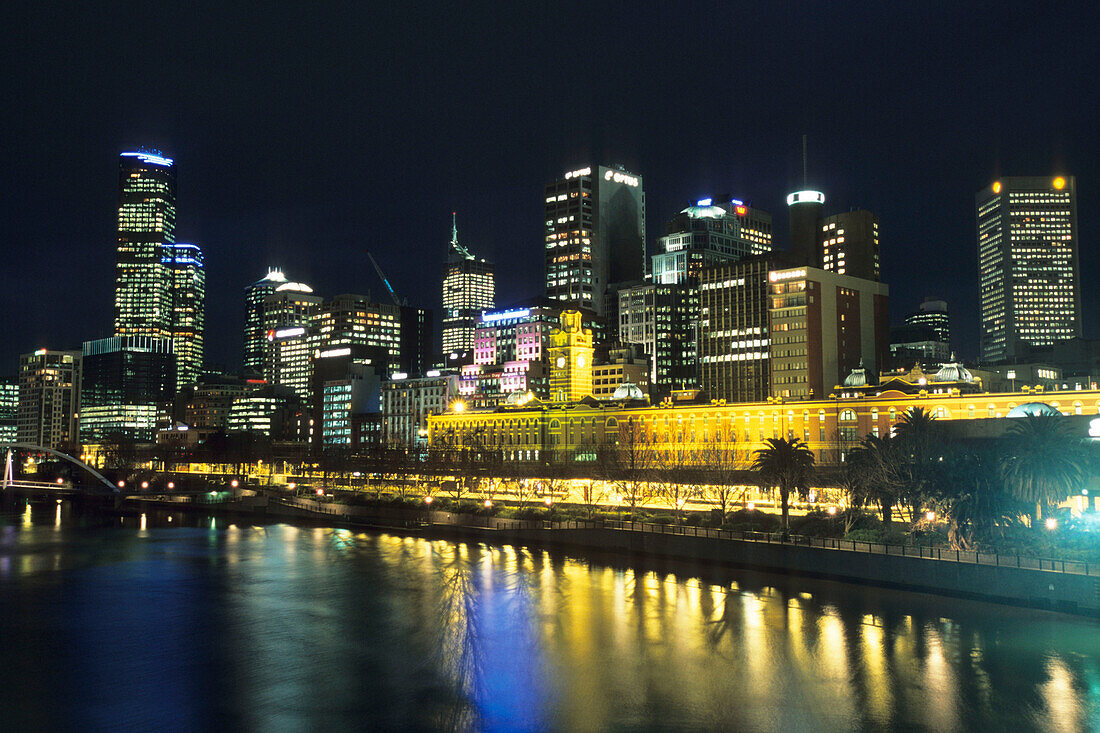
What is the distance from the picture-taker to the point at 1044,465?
221ft

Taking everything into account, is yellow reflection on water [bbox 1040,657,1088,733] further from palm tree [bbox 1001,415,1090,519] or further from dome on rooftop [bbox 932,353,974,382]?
dome on rooftop [bbox 932,353,974,382]

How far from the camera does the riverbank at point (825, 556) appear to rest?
193 feet

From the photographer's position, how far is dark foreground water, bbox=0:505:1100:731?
4144 cm

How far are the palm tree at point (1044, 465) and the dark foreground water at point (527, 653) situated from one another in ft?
39.8

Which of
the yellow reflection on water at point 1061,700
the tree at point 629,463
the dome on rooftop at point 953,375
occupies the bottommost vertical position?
the yellow reflection on water at point 1061,700

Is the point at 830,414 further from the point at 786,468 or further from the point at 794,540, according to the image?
the point at 794,540

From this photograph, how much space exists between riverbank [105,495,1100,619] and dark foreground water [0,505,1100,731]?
1.69m

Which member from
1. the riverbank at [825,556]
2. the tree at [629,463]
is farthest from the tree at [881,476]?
the tree at [629,463]

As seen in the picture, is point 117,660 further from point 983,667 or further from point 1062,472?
point 1062,472

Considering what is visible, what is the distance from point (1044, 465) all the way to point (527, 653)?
4273cm

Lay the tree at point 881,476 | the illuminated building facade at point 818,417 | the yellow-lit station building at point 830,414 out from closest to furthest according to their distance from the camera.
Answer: the tree at point 881,476
the illuminated building facade at point 818,417
the yellow-lit station building at point 830,414

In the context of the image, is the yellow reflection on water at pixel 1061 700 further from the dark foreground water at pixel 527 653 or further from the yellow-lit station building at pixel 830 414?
the yellow-lit station building at pixel 830 414

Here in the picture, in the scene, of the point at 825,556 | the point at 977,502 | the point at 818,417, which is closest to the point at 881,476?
the point at 977,502

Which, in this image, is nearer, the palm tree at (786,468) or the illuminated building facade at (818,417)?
the palm tree at (786,468)
